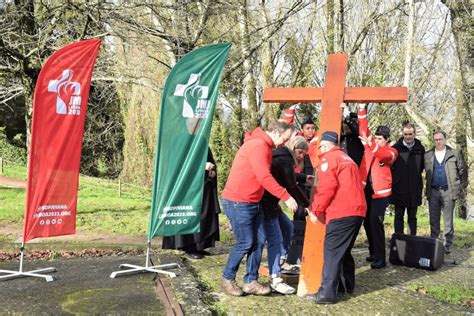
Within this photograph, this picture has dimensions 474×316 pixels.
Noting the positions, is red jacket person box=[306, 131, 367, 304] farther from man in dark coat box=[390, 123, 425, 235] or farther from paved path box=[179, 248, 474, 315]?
man in dark coat box=[390, 123, 425, 235]

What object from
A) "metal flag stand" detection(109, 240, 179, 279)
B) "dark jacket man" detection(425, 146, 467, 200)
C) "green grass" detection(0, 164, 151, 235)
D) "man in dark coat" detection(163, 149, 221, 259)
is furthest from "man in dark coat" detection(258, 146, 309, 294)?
"green grass" detection(0, 164, 151, 235)

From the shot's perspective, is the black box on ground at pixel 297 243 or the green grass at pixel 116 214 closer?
the black box on ground at pixel 297 243

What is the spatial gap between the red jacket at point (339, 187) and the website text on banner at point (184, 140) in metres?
1.60

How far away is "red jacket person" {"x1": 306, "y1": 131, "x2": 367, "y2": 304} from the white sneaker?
344mm

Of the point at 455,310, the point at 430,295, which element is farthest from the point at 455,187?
the point at 455,310

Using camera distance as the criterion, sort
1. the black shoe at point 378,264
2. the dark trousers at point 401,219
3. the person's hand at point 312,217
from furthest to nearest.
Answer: the dark trousers at point 401,219 → the black shoe at point 378,264 → the person's hand at point 312,217

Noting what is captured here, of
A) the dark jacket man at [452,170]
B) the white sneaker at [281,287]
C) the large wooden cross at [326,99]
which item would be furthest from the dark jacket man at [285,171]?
the dark jacket man at [452,170]

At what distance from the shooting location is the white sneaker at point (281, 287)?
219 inches

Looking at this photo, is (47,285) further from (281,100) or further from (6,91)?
(6,91)

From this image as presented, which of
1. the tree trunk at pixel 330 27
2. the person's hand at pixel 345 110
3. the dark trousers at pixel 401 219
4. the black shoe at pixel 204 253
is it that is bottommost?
the black shoe at pixel 204 253

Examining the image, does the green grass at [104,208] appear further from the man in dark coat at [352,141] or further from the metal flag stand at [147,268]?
the man in dark coat at [352,141]

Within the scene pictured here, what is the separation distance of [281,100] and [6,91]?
1365 cm

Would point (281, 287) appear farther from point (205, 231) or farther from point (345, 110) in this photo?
point (345, 110)

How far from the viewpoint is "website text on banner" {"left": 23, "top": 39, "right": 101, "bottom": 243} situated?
19.2 ft
